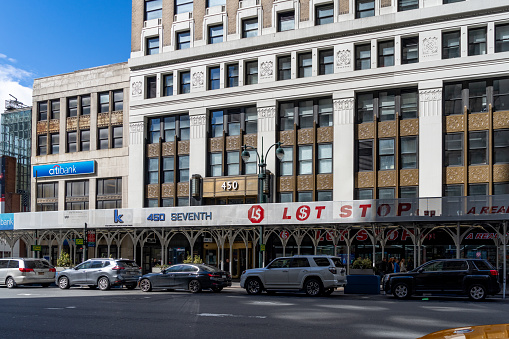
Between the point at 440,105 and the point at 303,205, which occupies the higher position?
the point at 440,105

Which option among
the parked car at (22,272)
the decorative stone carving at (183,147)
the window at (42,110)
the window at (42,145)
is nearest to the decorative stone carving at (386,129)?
the decorative stone carving at (183,147)

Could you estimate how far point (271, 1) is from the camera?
38.8 meters

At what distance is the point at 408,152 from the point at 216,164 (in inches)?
508

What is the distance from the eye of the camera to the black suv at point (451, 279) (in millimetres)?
21672

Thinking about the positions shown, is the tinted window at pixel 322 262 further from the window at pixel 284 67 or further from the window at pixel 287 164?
the window at pixel 284 67

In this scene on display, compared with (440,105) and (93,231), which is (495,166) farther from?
(93,231)

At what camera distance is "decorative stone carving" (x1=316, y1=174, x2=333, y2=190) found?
36219mm

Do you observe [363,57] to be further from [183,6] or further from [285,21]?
[183,6]

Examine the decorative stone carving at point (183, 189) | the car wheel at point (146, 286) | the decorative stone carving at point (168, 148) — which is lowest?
the car wheel at point (146, 286)

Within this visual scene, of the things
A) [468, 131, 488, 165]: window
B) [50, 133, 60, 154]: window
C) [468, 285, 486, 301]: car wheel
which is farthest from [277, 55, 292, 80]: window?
[468, 285, 486, 301]: car wheel

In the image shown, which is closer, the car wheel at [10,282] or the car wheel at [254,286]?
the car wheel at [254,286]

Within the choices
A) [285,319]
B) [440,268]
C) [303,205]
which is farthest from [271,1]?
[285,319]

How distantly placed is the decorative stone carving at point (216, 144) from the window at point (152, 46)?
27.4ft

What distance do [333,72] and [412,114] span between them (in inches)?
222
